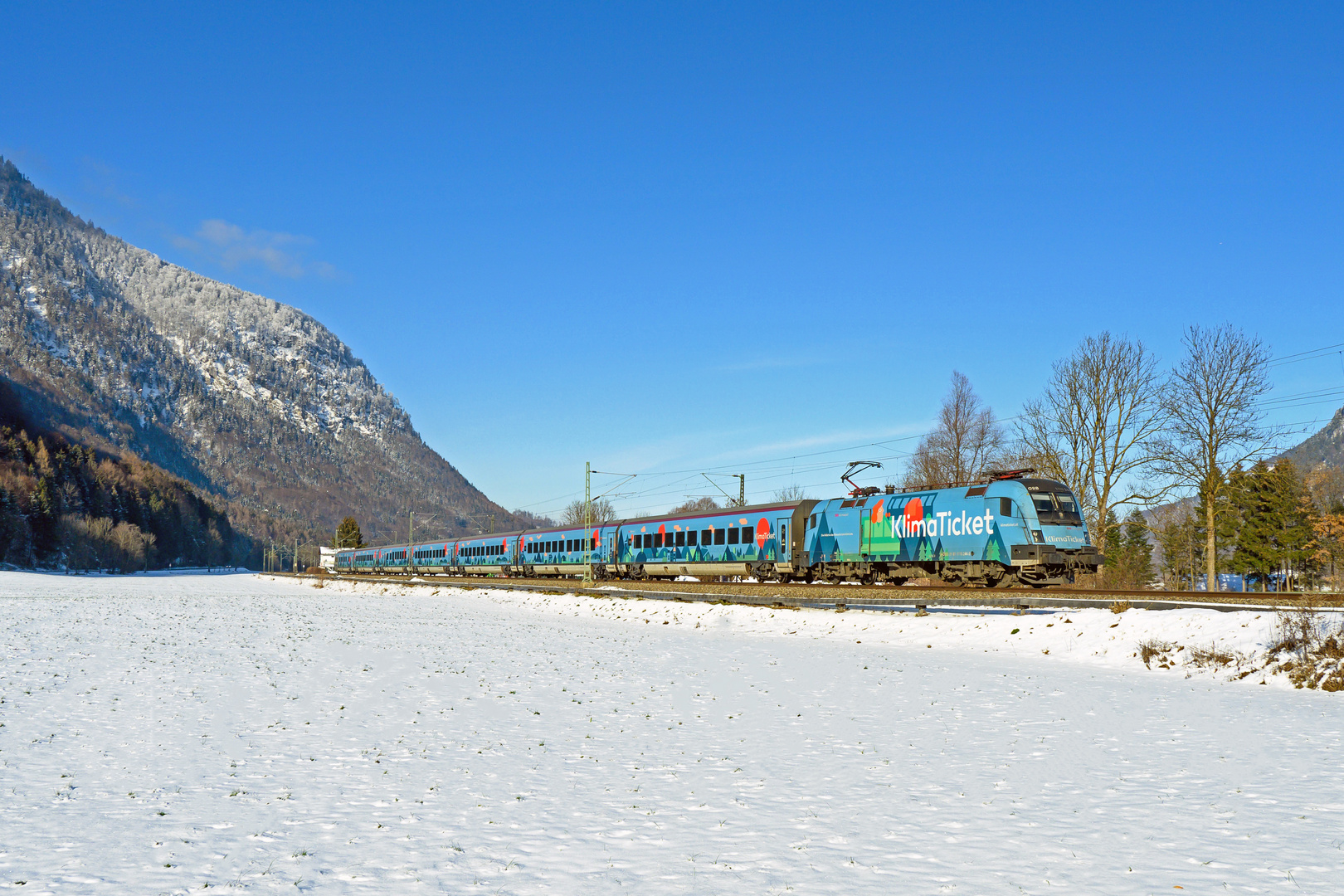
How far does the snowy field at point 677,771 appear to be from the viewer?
763 centimetres

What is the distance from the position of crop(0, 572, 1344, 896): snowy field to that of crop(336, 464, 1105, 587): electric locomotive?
8.31 meters

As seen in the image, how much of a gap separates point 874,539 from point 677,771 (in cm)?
2768

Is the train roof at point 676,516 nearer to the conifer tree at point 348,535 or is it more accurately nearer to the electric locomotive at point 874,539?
the electric locomotive at point 874,539

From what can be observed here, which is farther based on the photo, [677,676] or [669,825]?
[677,676]

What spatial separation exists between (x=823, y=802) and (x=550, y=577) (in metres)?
57.6

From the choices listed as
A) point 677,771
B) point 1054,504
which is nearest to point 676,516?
point 1054,504

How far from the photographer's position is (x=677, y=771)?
11.3 m

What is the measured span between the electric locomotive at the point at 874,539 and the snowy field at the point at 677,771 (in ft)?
27.3

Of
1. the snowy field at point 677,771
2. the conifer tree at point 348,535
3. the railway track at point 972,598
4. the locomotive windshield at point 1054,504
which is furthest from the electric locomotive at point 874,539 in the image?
the conifer tree at point 348,535

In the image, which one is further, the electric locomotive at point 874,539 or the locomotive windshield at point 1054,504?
the electric locomotive at point 874,539

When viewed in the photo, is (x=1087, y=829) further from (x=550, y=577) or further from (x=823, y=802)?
(x=550, y=577)

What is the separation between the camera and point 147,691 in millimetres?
16469

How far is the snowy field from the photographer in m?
7.63

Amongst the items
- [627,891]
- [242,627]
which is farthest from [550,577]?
[627,891]
